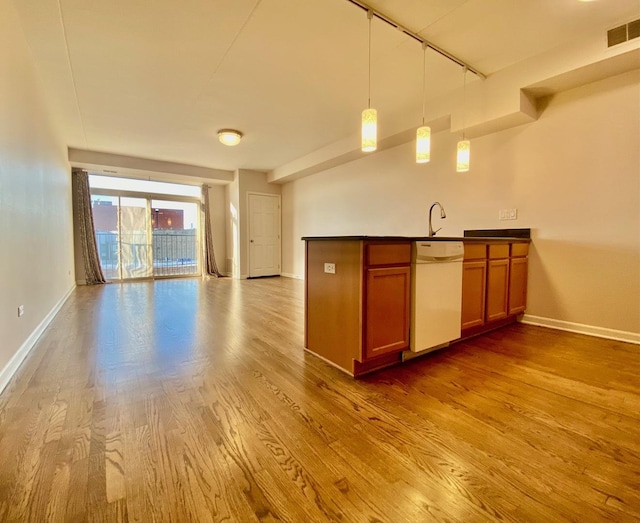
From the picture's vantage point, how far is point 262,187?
771cm

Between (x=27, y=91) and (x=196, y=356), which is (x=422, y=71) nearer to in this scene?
(x=196, y=356)

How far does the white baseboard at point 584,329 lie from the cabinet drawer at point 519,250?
0.73m

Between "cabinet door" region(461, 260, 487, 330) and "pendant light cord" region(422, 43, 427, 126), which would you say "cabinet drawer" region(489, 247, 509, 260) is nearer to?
"cabinet door" region(461, 260, 487, 330)

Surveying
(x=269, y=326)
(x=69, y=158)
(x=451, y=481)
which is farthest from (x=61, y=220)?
(x=451, y=481)

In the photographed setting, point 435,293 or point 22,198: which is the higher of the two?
point 22,198

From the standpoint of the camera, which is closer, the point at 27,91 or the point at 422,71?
the point at 27,91

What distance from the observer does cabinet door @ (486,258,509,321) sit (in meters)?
2.96

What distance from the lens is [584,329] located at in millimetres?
3025

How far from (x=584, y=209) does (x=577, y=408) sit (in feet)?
7.28

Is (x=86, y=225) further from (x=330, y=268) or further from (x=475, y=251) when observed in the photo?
(x=475, y=251)

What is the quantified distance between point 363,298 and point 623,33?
3.10 metres

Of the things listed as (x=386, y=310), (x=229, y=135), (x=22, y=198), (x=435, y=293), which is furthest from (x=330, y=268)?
(x=229, y=135)

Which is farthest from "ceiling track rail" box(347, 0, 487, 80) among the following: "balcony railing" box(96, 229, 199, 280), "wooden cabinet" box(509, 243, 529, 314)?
"balcony railing" box(96, 229, 199, 280)

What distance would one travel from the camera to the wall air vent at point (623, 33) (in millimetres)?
2416
